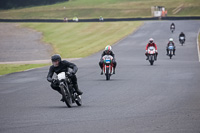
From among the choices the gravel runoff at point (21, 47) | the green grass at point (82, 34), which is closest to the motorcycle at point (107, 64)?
the gravel runoff at point (21, 47)

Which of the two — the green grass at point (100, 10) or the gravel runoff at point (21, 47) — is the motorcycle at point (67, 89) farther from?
the green grass at point (100, 10)

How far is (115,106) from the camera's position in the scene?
38.5ft

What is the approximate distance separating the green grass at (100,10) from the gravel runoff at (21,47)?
3758 cm

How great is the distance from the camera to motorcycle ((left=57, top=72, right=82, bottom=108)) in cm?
1119

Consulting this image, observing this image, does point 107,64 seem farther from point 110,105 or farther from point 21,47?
point 21,47

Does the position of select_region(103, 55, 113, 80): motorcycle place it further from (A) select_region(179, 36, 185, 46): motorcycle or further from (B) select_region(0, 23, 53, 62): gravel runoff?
(A) select_region(179, 36, 185, 46): motorcycle

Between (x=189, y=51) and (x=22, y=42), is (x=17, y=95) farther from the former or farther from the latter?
(x=22, y=42)

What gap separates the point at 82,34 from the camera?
66312 millimetres

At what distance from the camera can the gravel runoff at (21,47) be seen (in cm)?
3950

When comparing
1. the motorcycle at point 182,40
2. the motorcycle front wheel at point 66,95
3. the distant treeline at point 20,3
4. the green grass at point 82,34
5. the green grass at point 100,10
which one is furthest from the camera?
the distant treeline at point 20,3

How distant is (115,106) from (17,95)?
4.31 metres

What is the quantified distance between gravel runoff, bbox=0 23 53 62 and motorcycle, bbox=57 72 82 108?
25.5 meters

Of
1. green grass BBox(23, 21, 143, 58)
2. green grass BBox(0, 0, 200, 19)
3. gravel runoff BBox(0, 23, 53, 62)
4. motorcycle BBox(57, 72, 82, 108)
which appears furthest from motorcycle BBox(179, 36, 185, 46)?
green grass BBox(0, 0, 200, 19)

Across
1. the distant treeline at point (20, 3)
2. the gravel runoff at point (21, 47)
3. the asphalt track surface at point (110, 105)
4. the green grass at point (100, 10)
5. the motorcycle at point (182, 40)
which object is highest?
the distant treeline at point (20, 3)
